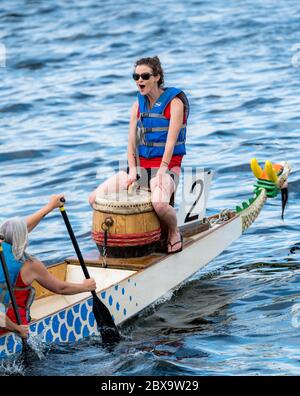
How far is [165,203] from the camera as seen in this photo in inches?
363

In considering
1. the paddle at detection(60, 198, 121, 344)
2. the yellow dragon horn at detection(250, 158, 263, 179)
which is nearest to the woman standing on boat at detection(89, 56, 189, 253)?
the paddle at detection(60, 198, 121, 344)

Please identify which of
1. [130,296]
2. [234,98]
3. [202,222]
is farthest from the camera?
[234,98]

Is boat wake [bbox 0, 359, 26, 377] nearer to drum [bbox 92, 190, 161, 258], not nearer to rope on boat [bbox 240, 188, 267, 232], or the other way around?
drum [bbox 92, 190, 161, 258]

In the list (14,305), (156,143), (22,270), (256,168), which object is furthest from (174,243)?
(14,305)

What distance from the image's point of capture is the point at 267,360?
26.1 feet

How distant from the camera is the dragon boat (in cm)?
803

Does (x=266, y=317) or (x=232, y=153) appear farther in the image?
(x=232, y=153)

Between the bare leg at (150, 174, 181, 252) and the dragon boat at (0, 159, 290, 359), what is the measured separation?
14 cm

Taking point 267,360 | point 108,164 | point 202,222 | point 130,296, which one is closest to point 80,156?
point 108,164

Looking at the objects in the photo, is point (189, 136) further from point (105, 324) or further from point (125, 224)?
point (105, 324)

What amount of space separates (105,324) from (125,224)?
110cm

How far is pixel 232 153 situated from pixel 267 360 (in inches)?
312

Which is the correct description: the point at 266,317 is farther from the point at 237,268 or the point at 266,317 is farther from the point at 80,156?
the point at 80,156

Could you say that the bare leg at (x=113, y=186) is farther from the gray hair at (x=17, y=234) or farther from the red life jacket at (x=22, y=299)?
the gray hair at (x=17, y=234)
